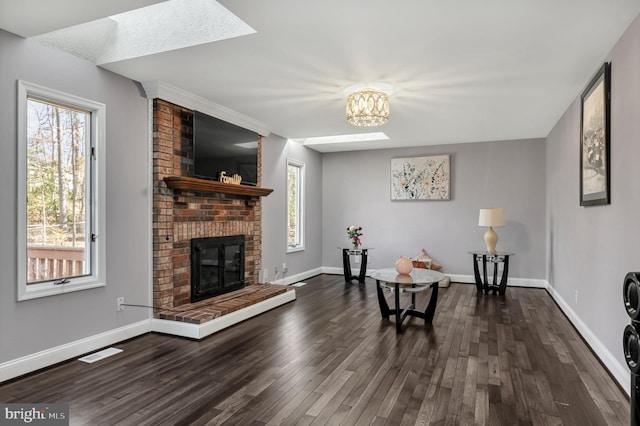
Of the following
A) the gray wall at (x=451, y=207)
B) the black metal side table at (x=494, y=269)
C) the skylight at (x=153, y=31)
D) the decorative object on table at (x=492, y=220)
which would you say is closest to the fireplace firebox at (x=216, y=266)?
the skylight at (x=153, y=31)

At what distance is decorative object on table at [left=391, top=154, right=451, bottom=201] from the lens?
266 inches

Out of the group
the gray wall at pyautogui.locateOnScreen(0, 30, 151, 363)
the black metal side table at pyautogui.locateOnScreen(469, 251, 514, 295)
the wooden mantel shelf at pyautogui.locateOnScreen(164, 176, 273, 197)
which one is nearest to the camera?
the gray wall at pyautogui.locateOnScreen(0, 30, 151, 363)

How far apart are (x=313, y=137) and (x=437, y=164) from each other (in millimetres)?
2263

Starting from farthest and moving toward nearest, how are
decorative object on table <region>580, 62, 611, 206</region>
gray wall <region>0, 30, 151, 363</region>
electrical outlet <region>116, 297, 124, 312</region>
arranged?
electrical outlet <region>116, 297, 124, 312</region> → decorative object on table <region>580, 62, 611, 206</region> → gray wall <region>0, 30, 151, 363</region>

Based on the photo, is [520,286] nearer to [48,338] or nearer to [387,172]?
[387,172]

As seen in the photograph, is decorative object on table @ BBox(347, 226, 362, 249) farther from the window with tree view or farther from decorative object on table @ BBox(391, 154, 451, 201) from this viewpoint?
the window with tree view

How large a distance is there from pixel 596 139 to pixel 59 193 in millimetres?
4500

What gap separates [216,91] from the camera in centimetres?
401

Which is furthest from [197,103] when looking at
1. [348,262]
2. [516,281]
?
[516,281]

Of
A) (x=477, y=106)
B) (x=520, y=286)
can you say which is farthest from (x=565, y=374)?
(x=520, y=286)

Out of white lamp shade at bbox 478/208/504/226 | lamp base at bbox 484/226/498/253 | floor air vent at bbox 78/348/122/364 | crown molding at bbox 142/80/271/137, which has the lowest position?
floor air vent at bbox 78/348/122/364

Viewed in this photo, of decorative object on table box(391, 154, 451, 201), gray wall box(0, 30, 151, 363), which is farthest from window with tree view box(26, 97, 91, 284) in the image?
decorative object on table box(391, 154, 451, 201)

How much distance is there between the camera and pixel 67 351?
311cm

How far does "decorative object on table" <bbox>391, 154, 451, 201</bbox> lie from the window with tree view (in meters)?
5.08
